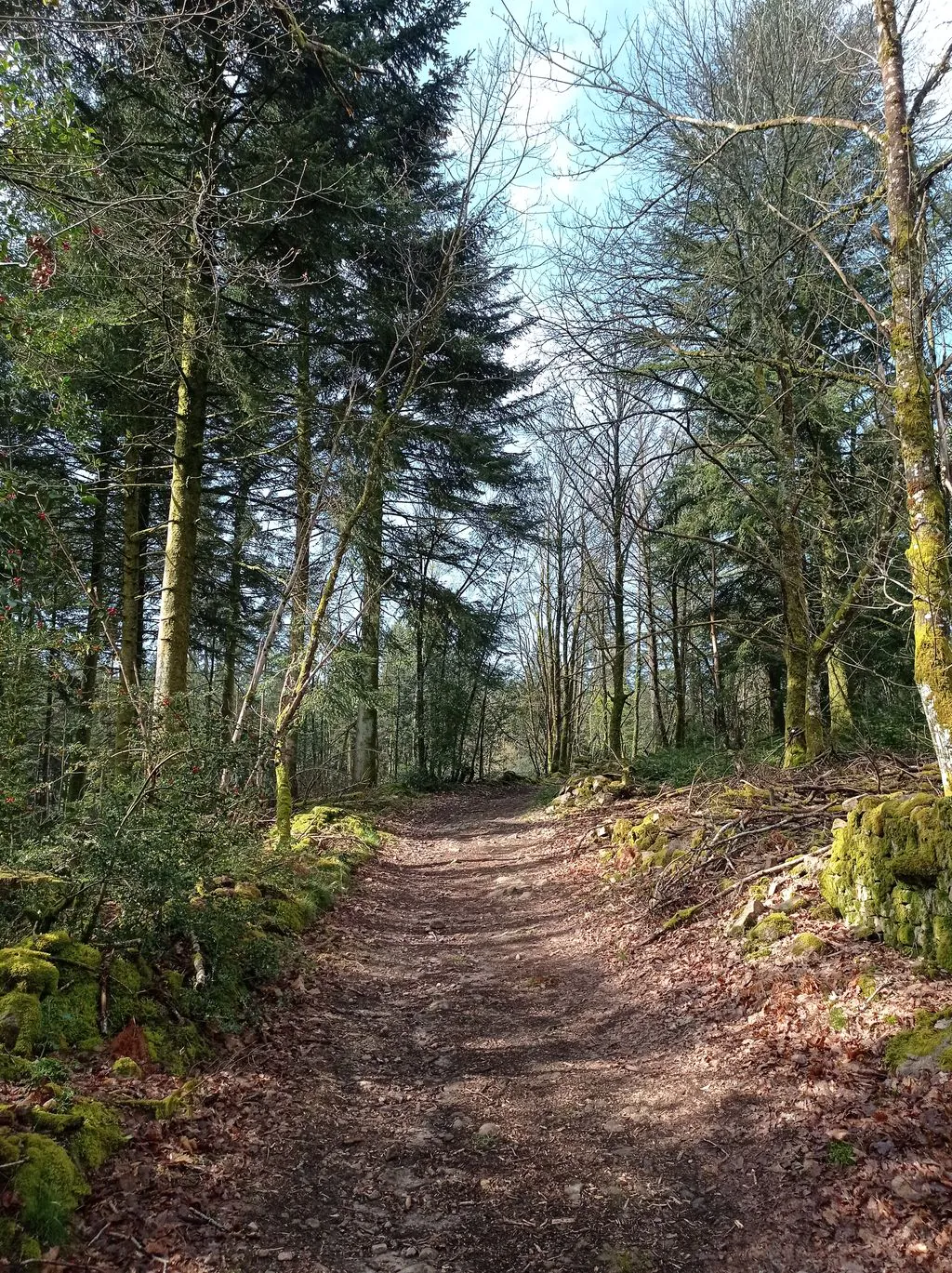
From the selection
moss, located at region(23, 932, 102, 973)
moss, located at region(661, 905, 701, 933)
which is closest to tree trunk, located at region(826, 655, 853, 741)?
moss, located at region(661, 905, 701, 933)

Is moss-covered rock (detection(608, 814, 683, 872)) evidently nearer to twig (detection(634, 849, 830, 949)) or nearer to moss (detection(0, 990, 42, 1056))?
twig (detection(634, 849, 830, 949))

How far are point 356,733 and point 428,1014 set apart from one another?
12.5m

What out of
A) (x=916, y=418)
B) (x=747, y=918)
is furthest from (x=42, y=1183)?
(x=916, y=418)

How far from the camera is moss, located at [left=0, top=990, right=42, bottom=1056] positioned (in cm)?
334

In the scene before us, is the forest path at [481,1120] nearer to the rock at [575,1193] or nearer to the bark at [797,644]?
the rock at [575,1193]

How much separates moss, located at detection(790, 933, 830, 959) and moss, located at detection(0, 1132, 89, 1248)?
13.3 ft

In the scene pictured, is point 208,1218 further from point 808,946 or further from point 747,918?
point 747,918

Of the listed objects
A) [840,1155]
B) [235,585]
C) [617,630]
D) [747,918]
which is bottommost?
[840,1155]

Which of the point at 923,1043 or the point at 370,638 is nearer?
the point at 923,1043

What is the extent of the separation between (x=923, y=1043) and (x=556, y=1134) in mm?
1816

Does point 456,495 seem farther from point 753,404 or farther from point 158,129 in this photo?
point 158,129

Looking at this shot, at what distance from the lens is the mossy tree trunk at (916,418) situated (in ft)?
14.1

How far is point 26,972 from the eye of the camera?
362 cm

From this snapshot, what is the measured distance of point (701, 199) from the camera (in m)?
7.71
